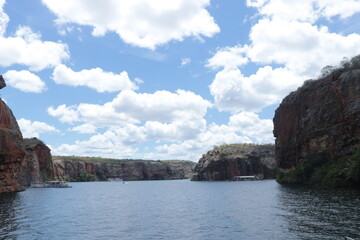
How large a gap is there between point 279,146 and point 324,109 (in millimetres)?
40772

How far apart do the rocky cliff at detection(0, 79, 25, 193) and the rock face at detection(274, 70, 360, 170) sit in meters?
86.1

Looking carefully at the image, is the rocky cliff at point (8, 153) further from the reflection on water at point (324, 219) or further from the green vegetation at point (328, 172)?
the green vegetation at point (328, 172)

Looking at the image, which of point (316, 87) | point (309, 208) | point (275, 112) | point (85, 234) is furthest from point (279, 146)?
point (85, 234)

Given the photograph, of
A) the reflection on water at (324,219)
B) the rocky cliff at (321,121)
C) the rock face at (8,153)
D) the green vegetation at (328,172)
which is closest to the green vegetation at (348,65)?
the rocky cliff at (321,121)

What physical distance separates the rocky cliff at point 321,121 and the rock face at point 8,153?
8161 centimetres

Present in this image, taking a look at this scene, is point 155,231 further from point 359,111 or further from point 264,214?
point 359,111

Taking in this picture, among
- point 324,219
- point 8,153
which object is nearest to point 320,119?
point 324,219

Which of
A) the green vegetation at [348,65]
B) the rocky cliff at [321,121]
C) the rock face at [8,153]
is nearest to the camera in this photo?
the rocky cliff at [321,121]

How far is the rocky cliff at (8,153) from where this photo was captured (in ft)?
310

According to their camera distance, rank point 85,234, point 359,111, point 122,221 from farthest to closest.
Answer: point 359,111, point 122,221, point 85,234

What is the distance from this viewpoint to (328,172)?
90.1 m

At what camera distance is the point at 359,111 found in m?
87.9

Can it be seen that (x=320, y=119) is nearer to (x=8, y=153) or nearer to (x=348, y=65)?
(x=348, y=65)

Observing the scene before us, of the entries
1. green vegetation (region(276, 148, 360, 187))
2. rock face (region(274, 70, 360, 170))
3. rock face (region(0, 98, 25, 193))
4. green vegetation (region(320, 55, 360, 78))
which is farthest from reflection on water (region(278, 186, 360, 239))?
rock face (region(0, 98, 25, 193))
